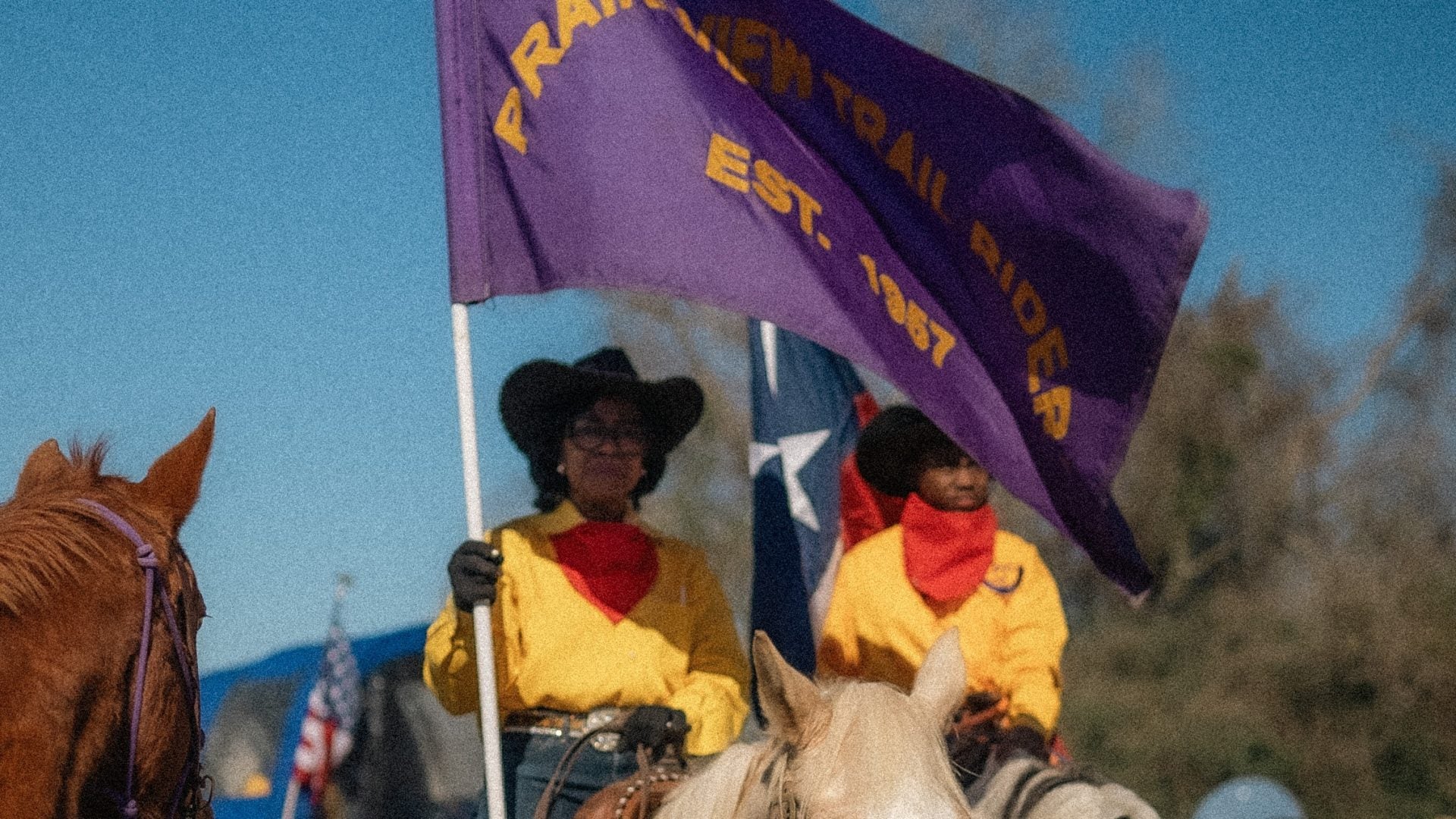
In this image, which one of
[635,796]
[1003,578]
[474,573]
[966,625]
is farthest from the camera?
[1003,578]

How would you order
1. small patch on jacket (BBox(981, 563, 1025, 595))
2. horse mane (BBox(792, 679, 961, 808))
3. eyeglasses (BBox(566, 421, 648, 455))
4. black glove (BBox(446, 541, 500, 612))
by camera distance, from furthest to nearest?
small patch on jacket (BBox(981, 563, 1025, 595)) → eyeglasses (BBox(566, 421, 648, 455)) → black glove (BBox(446, 541, 500, 612)) → horse mane (BBox(792, 679, 961, 808))

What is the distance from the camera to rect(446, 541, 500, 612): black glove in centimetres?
402

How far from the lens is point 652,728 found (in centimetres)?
455

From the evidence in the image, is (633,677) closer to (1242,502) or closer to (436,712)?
(436,712)

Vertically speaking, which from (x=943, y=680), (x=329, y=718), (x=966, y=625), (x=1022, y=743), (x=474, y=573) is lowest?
(x=329, y=718)

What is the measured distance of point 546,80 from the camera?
4.39m

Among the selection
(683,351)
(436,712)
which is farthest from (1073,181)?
(683,351)

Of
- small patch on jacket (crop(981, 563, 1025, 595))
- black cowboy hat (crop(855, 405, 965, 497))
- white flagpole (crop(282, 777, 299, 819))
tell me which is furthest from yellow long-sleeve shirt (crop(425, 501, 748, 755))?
white flagpole (crop(282, 777, 299, 819))

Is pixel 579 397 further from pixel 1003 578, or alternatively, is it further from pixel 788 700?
pixel 788 700

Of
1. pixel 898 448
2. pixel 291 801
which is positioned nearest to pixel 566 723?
pixel 898 448

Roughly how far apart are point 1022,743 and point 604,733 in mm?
1366

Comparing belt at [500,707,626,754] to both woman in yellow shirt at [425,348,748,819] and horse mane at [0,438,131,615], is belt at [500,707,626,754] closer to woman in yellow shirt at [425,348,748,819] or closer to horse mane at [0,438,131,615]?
woman in yellow shirt at [425,348,748,819]

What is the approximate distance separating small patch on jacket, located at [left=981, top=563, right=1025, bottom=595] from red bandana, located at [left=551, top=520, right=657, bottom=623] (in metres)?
1.31

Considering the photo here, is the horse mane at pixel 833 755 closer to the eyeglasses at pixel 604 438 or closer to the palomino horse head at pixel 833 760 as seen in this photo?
the palomino horse head at pixel 833 760
